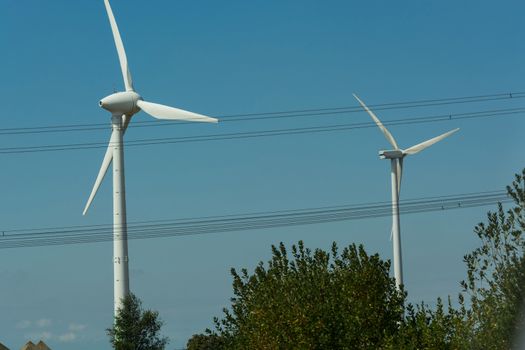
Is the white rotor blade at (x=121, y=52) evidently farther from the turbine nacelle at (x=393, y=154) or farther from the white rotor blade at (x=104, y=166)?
the turbine nacelle at (x=393, y=154)

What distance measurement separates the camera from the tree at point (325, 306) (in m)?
41.9

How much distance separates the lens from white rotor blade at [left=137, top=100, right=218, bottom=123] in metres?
A: 81.7

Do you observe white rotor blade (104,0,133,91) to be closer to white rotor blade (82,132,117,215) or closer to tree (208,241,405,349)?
white rotor blade (82,132,117,215)

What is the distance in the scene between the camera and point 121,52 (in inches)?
3639

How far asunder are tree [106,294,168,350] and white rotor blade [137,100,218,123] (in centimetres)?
1575

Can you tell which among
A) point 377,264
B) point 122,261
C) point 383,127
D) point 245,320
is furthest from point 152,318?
point 377,264

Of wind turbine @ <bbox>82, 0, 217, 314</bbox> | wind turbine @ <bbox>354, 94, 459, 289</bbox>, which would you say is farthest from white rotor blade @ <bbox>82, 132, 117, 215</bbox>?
wind turbine @ <bbox>354, 94, 459, 289</bbox>

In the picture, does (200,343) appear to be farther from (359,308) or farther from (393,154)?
(359,308)

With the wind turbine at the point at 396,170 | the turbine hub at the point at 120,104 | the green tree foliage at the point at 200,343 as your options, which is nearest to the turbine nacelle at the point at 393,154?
the wind turbine at the point at 396,170

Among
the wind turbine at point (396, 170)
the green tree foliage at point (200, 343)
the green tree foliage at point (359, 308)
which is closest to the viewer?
the green tree foliage at point (359, 308)

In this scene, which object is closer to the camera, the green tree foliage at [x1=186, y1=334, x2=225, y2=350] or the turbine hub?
the turbine hub

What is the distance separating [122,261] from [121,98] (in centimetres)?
1544

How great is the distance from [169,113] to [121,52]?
1042cm

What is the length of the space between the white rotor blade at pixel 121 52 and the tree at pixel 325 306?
149ft
